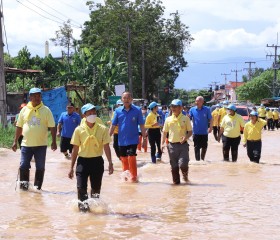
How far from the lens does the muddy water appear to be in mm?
7438

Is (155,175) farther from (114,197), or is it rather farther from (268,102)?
(268,102)

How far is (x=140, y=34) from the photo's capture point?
5416cm

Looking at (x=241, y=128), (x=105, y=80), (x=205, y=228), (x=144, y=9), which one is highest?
(x=144, y=9)

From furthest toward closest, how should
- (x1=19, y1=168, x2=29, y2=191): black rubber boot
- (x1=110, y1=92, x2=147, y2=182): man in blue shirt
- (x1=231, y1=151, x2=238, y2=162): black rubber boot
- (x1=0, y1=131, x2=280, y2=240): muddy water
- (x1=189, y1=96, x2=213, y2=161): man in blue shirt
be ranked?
(x1=231, y1=151, x2=238, y2=162): black rubber boot < (x1=189, y1=96, x2=213, y2=161): man in blue shirt < (x1=110, y1=92, x2=147, y2=182): man in blue shirt < (x1=19, y1=168, x2=29, y2=191): black rubber boot < (x1=0, y1=131, x2=280, y2=240): muddy water

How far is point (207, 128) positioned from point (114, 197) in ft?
17.4

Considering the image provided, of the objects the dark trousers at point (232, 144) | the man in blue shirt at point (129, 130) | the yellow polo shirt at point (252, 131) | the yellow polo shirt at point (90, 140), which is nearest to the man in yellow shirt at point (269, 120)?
the dark trousers at point (232, 144)

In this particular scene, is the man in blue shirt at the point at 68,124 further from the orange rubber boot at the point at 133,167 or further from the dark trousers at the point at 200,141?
the orange rubber boot at the point at 133,167

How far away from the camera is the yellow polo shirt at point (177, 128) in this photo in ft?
37.5

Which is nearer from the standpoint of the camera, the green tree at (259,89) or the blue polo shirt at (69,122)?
the blue polo shirt at (69,122)

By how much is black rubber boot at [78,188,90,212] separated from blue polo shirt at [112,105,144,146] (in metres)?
3.22

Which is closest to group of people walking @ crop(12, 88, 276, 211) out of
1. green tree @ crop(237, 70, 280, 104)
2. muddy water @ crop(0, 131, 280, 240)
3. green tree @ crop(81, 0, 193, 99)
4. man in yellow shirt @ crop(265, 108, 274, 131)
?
muddy water @ crop(0, 131, 280, 240)

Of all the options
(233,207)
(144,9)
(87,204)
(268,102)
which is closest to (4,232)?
(87,204)

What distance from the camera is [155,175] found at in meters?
13.4

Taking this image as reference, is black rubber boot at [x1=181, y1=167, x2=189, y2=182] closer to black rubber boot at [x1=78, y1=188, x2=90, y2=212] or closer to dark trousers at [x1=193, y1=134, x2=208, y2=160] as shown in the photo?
dark trousers at [x1=193, y1=134, x2=208, y2=160]
